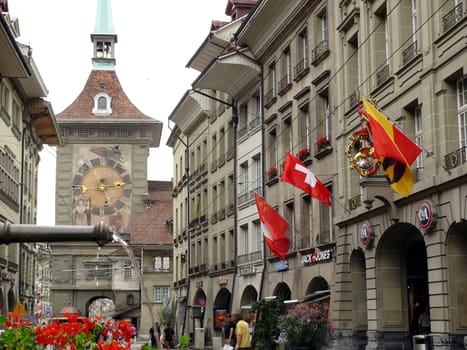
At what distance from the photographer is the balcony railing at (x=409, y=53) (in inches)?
990

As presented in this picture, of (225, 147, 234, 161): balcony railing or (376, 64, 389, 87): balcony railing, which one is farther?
(225, 147, 234, 161): balcony railing

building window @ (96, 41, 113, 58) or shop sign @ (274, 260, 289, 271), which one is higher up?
building window @ (96, 41, 113, 58)

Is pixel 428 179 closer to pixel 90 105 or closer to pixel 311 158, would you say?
pixel 311 158

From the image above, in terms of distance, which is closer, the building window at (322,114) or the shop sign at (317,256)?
the shop sign at (317,256)

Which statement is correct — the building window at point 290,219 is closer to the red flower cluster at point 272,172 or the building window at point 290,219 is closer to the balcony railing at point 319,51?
the red flower cluster at point 272,172

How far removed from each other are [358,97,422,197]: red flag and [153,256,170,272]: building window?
62.5 m

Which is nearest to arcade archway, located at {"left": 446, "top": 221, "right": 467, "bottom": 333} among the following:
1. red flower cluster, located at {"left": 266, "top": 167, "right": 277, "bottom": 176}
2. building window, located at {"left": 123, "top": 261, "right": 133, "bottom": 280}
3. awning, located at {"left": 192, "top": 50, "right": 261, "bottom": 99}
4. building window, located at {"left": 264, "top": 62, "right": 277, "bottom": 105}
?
red flower cluster, located at {"left": 266, "top": 167, "right": 277, "bottom": 176}

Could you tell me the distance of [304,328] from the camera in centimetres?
2980

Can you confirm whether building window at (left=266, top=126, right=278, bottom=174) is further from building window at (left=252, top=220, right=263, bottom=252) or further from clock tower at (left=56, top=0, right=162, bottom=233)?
clock tower at (left=56, top=0, right=162, bottom=233)

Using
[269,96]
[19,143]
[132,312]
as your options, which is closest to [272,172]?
[269,96]

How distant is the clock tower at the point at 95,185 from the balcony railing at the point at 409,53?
6809 cm

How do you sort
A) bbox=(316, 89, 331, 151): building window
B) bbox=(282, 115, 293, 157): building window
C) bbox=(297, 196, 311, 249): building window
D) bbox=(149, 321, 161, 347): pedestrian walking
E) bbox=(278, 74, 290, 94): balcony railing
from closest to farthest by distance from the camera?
1. bbox=(149, 321, 161, 347): pedestrian walking
2. bbox=(316, 89, 331, 151): building window
3. bbox=(297, 196, 311, 249): building window
4. bbox=(282, 115, 293, 157): building window
5. bbox=(278, 74, 290, 94): balcony railing

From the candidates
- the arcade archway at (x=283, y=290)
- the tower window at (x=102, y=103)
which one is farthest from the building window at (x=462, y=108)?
the tower window at (x=102, y=103)

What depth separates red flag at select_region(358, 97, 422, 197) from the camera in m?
21.4
